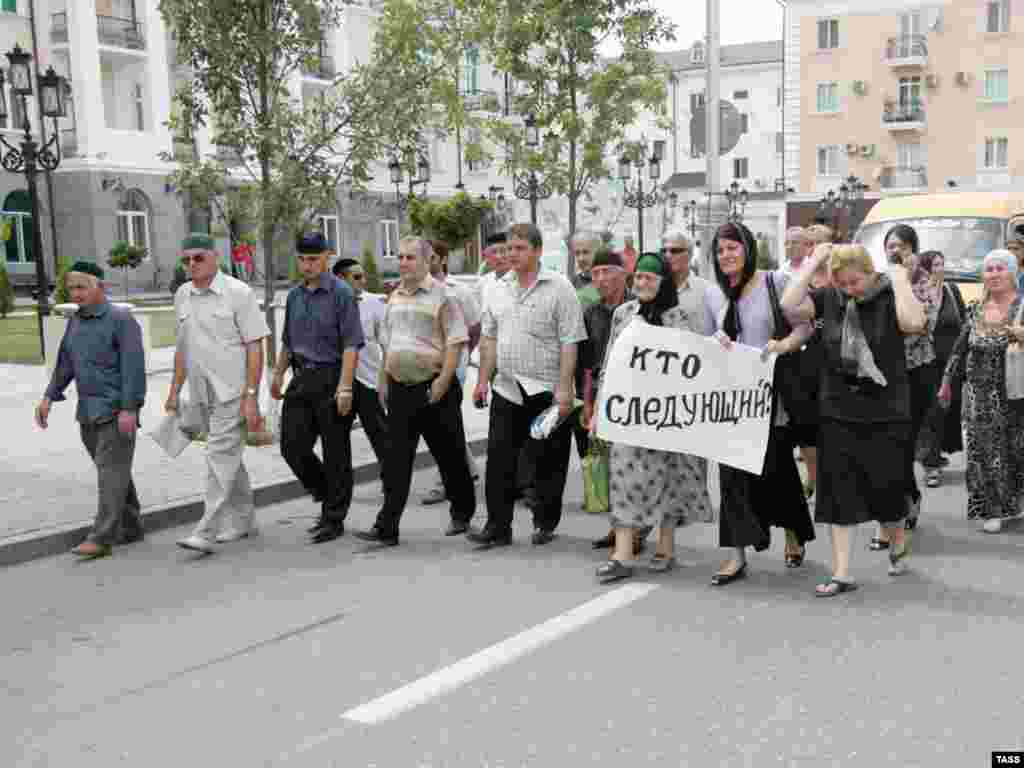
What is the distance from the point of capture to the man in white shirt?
8.02 metres

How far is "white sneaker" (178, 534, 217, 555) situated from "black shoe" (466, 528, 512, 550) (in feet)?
5.29

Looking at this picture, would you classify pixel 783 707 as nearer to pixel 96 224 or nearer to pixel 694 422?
pixel 694 422

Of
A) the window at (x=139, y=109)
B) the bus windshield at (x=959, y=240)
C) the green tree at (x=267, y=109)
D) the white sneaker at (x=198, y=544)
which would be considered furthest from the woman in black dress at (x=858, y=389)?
the window at (x=139, y=109)

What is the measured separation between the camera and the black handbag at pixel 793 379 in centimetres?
600

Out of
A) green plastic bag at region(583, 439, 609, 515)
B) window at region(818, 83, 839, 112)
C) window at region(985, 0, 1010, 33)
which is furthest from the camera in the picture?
window at region(818, 83, 839, 112)

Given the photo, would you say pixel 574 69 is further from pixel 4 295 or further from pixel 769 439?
pixel 4 295

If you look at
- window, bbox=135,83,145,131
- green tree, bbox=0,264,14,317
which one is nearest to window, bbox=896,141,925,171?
window, bbox=135,83,145,131

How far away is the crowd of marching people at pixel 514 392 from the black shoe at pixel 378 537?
13mm

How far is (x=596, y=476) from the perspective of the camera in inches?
291

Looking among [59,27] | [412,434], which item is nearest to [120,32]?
[59,27]

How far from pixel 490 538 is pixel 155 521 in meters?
2.50

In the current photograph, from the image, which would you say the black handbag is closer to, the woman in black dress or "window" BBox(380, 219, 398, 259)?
the woman in black dress

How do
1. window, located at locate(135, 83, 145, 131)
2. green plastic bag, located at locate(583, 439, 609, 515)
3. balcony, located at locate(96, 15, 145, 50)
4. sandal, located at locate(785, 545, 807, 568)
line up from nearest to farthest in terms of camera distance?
1. sandal, located at locate(785, 545, 807, 568)
2. green plastic bag, located at locate(583, 439, 609, 515)
3. balcony, located at locate(96, 15, 145, 50)
4. window, located at locate(135, 83, 145, 131)

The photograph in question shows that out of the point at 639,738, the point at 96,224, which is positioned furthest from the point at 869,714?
the point at 96,224
